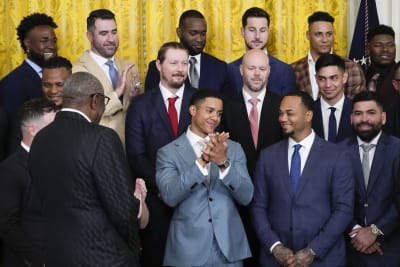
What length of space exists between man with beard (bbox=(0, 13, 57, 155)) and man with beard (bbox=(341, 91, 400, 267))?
7.18 ft

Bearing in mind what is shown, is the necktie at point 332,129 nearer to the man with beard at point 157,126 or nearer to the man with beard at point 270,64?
the man with beard at point 270,64

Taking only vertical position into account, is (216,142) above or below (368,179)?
above

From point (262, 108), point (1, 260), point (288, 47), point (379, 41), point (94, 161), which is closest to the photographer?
point (94, 161)

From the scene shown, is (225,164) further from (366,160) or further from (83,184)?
(83,184)

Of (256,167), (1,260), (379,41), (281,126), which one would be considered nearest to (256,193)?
(256,167)

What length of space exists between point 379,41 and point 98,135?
3.38 m

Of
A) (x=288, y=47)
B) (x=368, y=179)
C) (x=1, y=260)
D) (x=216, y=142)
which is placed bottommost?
(x=1, y=260)

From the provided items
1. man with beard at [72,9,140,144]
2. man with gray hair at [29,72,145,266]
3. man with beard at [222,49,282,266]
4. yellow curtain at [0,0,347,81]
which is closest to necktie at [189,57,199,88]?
man with beard at [72,9,140,144]

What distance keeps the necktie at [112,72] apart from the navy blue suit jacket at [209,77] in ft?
0.81

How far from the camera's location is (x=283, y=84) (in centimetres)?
565

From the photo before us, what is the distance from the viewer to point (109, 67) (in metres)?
5.54

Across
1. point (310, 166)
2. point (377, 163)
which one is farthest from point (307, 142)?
point (377, 163)

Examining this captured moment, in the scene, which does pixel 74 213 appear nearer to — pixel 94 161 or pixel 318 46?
pixel 94 161

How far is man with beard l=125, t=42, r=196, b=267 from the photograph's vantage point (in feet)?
16.3
